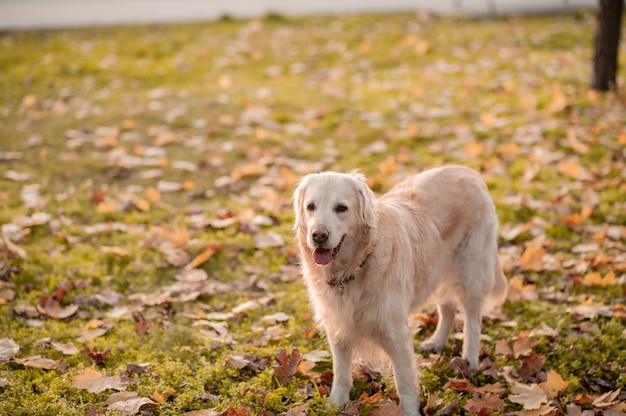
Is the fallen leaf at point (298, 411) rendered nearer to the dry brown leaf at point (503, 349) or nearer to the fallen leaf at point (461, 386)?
the fallen leaf at point (461, 386)

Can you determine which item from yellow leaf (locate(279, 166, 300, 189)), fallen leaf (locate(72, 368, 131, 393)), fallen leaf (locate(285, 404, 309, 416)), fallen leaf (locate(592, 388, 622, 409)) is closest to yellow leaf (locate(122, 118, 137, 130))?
yellow leaf (locate(279, 166, 300, 189))

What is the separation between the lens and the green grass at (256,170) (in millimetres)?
4277

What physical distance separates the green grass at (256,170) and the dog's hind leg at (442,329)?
11 cm

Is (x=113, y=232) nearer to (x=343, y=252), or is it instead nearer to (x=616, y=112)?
(x=343, y=252)

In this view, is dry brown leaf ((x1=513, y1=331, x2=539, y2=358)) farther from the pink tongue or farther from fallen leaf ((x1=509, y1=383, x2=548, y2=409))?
the pink tongue

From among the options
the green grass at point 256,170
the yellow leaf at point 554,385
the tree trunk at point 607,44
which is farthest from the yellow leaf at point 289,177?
the tree trunk at point 607,44

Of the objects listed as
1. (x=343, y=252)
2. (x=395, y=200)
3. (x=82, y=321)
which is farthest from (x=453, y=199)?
(x=82, y=321)

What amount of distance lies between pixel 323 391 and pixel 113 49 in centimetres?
1014

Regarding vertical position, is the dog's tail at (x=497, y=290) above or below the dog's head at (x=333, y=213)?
below

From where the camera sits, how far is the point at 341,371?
399 cm

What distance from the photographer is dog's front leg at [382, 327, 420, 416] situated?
12.4ft

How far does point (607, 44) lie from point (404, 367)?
6922mm

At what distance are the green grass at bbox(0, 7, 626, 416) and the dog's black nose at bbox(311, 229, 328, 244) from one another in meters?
1.11

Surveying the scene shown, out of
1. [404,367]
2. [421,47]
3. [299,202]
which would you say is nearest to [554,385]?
[404,367]
